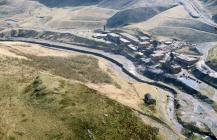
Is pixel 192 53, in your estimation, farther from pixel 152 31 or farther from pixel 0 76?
pixel 0 76

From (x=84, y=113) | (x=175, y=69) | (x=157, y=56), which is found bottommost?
(x=175, y=69)

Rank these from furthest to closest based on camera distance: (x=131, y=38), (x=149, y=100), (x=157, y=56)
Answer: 1. (x=131, y=38)
2. (x=157, y=56)
3. (x=149, y=100)

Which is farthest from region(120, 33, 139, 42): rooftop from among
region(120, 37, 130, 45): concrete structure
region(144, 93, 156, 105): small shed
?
region(144, 93, 156, 105): small shed

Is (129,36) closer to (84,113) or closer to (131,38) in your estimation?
(131,38)

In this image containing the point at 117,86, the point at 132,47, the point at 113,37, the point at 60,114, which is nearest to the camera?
the point at 60,114

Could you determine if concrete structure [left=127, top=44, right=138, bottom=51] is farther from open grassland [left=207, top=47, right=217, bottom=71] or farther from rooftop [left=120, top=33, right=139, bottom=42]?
open grassland [left=207, top=47, right=217, bottom=71]

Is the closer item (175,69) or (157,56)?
(175,69)

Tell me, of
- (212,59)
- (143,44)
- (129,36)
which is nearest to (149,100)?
(212,59)

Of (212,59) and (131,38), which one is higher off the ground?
(212,59)

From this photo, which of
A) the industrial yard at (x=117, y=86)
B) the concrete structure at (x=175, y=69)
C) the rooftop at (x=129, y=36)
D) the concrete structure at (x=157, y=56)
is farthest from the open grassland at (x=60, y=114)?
the rooftop at (x=129, y=36)
